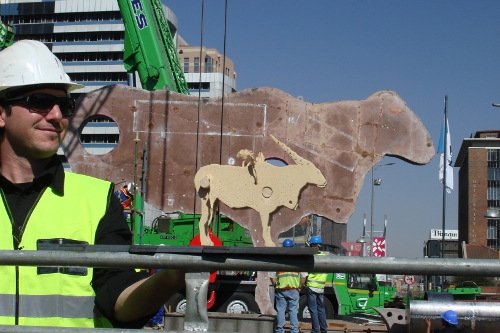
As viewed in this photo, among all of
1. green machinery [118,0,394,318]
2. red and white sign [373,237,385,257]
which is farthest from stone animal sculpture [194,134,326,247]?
red and white sign [373,237,385,257]

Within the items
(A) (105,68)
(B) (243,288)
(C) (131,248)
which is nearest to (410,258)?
(C) (131,248)

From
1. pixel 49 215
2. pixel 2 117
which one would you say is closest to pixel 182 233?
pixel 2 117

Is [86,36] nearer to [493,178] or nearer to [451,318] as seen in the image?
[493,178]

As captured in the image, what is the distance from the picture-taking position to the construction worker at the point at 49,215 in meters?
2.45

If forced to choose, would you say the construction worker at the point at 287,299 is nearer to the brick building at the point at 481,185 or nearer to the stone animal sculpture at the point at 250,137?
the stone animal sculpture at the point at 250,137

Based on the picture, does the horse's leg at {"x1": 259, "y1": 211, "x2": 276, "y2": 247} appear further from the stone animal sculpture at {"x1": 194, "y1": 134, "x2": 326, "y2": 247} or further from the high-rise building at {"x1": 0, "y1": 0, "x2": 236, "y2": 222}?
the high-rise building at {"x1": 0, "y1": 0, "x2": 236, "y2": 222}

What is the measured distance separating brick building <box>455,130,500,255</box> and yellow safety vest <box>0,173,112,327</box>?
263 ft

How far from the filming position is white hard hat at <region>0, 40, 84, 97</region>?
2.71 m

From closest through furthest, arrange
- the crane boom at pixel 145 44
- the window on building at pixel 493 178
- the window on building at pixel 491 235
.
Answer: the crane boom at pixel 145 44 → the window on building at pixel 491 235 → the window on building at pixel 493 178

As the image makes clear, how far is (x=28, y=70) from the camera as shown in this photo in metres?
2.73

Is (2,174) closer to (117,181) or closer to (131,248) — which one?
(131,248)

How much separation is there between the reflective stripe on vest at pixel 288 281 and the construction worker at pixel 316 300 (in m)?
0.37

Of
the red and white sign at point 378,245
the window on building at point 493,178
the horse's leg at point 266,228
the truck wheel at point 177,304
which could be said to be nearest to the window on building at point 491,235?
the window on building at point 493,178

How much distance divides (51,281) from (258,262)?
97 cm
